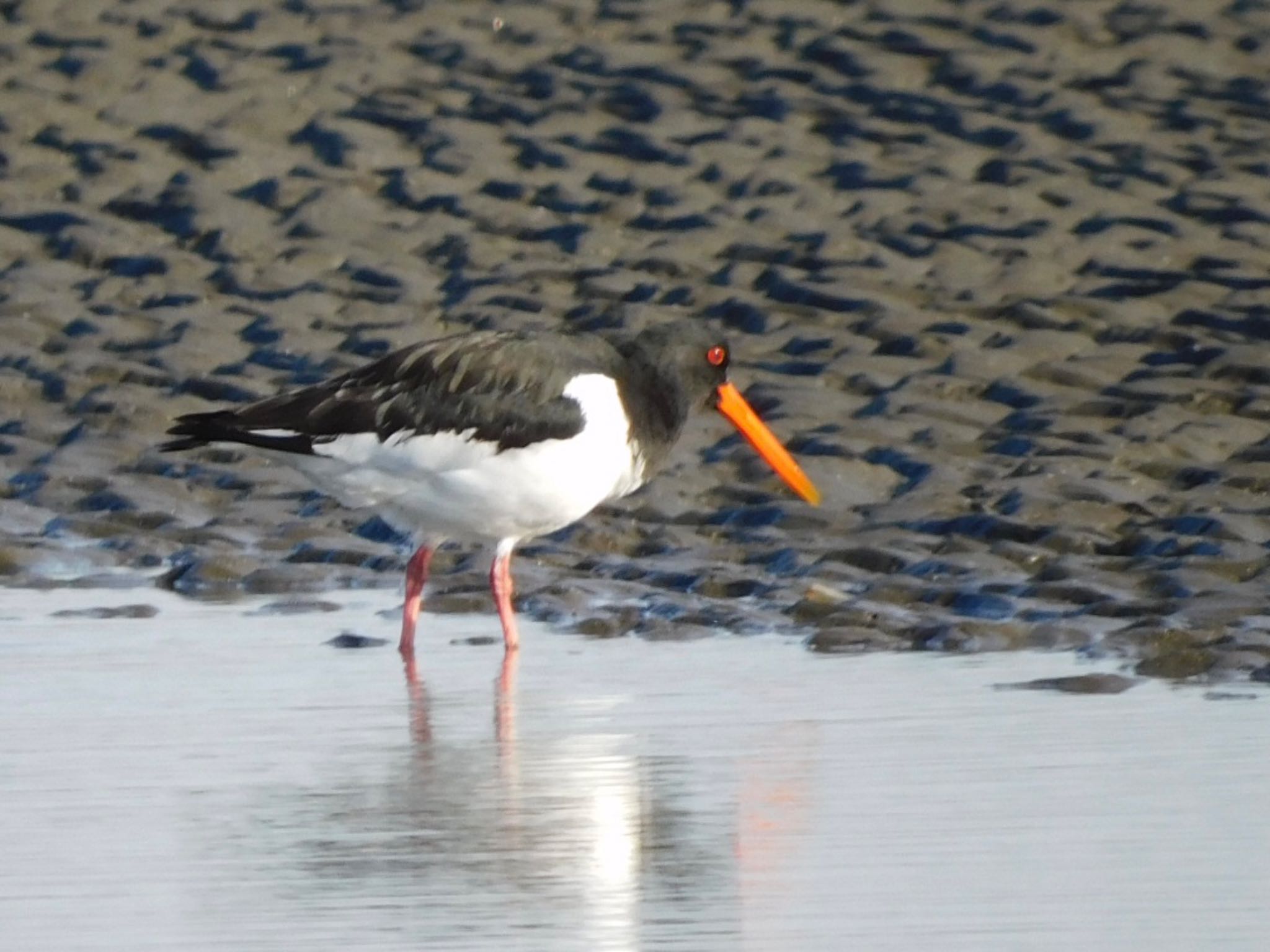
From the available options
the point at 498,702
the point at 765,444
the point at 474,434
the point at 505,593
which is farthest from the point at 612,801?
the point at 765,444

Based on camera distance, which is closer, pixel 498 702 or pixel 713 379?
pixel 498 702

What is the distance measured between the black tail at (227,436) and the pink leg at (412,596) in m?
0.47

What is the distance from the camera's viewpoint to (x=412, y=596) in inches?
342

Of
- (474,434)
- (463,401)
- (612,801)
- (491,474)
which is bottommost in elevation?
(612,801)

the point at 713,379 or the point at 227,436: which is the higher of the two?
the point at 713,379

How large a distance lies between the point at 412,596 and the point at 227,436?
0.81 meters

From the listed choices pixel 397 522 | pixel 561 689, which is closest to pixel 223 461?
pixel 397 522

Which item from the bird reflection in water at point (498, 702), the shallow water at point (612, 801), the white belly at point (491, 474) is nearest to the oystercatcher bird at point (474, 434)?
the white belly at point (491, 474)

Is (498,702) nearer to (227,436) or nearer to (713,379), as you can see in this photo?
(227,436)

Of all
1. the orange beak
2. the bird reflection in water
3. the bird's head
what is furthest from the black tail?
the orange beak

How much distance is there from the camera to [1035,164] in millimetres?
13922

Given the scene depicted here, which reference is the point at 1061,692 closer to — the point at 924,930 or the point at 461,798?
the point at 461,798

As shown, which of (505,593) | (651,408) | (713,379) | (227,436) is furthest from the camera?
(713,379)

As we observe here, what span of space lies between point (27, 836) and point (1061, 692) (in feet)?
8.77
